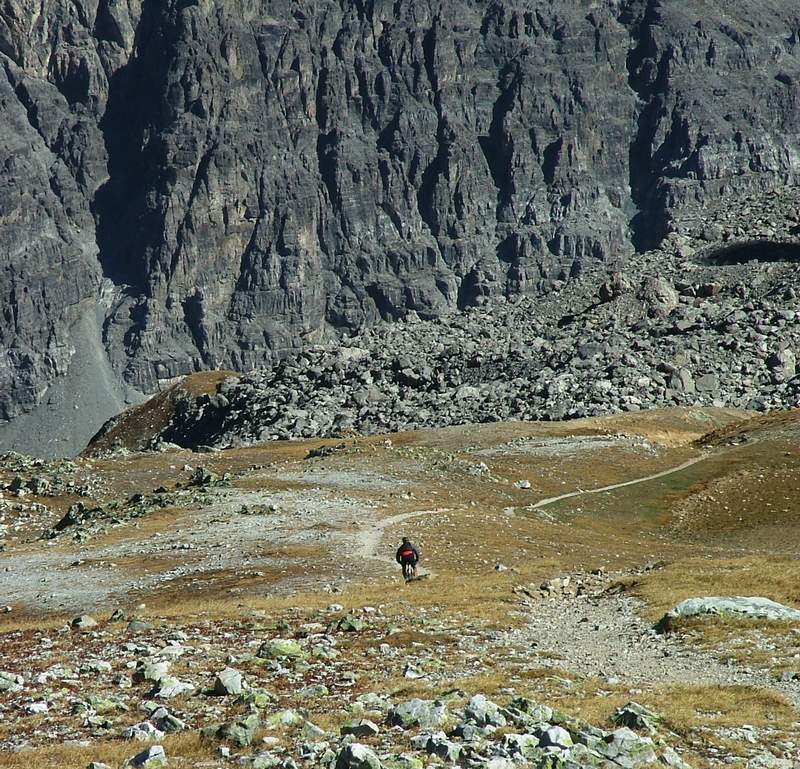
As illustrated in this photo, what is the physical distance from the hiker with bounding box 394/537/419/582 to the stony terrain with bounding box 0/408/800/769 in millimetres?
1063

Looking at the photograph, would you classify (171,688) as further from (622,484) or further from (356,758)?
(622,484)

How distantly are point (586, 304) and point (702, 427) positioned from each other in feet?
221

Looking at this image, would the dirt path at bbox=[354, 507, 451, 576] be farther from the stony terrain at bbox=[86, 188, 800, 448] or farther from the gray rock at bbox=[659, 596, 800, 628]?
the stony terrain at bbox=[86, 188, 800, 448]

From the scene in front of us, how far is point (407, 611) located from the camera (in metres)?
32.7

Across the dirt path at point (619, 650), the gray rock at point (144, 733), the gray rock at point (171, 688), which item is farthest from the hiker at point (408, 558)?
the gray rock at point (144, 733)

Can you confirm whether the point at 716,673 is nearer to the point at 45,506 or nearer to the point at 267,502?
the point at 267,502

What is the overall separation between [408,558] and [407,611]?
23.2 ft

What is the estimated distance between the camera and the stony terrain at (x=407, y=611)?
18188mm

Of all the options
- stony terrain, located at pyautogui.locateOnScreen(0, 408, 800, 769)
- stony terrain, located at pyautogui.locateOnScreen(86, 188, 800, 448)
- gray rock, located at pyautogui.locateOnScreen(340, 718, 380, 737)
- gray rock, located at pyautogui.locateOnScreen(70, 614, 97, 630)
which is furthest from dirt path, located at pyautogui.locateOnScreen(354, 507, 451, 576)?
stony terrain, located at pyautogui.locateOnScreen(86, 188, 800, 448)

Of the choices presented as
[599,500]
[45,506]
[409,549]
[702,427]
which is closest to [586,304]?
[702,427]

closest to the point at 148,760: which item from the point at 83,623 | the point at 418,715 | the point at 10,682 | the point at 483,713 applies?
the point at 418,715

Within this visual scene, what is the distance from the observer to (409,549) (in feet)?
130

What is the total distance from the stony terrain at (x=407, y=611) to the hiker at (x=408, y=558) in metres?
1.06

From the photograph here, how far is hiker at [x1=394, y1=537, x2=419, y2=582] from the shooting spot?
130 feet
